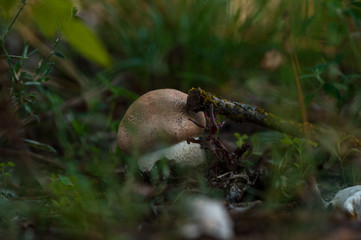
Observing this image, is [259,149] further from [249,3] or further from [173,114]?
[249,3]

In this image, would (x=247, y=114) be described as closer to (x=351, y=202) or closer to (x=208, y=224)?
(x=351, y=202)

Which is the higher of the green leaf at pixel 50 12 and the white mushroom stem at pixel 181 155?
the green leaf at pixel 50 12


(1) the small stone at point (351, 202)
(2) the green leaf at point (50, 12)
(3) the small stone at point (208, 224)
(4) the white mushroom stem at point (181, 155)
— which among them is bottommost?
(4) the white mushroom stem at point (181, 155)

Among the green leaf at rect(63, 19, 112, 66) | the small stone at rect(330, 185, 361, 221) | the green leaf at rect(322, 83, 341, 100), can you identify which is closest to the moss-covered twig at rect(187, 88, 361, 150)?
the green leaf at rect(322, 83, 341, 100)

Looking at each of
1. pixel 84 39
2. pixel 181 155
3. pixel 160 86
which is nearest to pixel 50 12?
pixel 84 39

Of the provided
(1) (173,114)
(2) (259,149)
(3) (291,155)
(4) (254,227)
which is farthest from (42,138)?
(4) (254,227)

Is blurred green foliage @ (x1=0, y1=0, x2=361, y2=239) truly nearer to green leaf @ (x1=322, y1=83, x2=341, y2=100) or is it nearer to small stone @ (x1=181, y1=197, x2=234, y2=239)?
green leaf @ (x1=322, y1=83, x2=341, y2=100)

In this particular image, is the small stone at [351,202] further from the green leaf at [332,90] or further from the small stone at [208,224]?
the green leaf at [332,90]

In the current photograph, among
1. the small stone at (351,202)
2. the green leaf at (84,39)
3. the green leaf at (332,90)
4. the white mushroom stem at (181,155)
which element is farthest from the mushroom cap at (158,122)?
the green leaf at (84,39)
